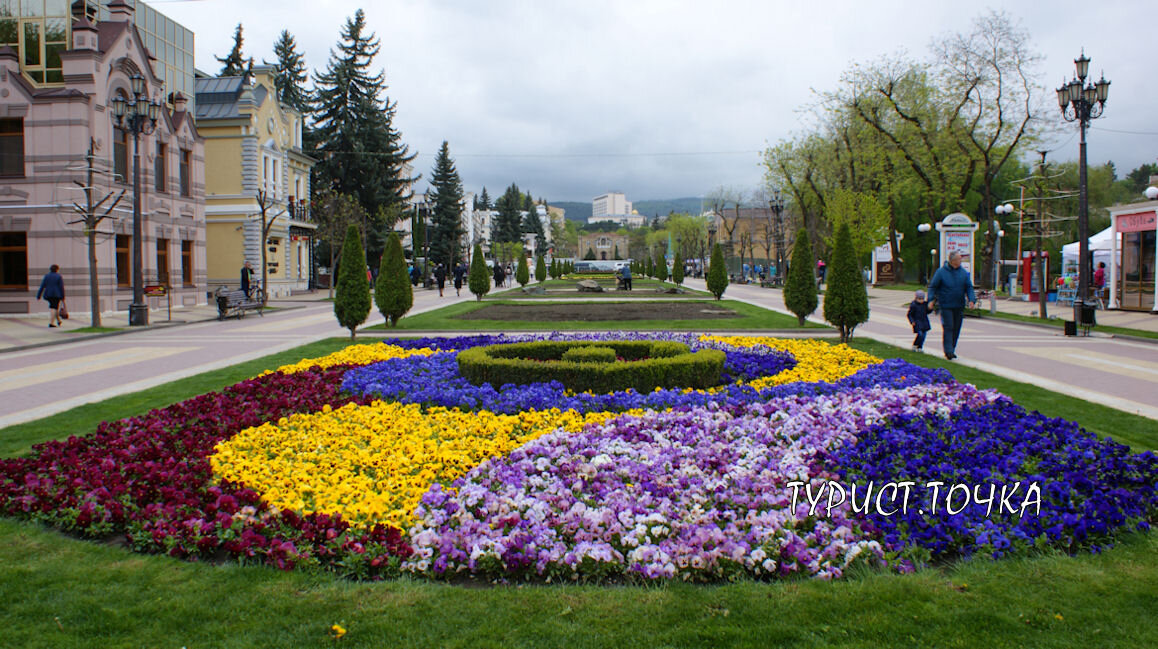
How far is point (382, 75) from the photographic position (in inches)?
2018

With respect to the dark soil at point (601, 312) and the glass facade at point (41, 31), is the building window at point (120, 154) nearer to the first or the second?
the glass facade at point (41, 31)

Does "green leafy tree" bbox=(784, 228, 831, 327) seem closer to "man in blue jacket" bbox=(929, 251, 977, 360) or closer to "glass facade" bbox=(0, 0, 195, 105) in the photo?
"man in blue jacket" bbox=(929, 251, 977, 360)

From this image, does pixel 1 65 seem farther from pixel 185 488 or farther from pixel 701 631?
pixel 701 631

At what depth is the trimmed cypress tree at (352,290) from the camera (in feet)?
51.1

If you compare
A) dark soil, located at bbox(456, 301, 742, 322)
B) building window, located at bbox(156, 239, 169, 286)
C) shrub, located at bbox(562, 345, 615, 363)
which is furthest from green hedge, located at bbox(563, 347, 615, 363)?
building window, located at bbox(156, 239, 169, 286)

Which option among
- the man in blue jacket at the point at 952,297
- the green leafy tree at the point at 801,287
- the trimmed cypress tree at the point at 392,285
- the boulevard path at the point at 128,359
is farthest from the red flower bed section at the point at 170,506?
the green leafy tree at the point at 801,287

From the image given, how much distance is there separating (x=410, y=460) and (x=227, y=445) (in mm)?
1747

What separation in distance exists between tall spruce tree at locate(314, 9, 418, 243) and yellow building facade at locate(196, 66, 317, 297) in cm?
969

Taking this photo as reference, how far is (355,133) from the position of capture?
49250mm

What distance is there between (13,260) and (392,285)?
14.8 metres

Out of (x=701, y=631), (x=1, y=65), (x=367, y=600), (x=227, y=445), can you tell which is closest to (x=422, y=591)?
(x=367, y=600)

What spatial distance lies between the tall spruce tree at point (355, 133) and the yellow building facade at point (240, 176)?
9688 millimetres

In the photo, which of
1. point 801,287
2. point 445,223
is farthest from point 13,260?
point 445,223

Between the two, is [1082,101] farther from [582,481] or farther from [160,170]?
[160,170]
